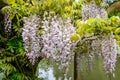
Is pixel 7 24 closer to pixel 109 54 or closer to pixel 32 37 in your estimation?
pixel 32 37

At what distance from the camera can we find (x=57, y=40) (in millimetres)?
4602

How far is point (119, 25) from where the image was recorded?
4395mm

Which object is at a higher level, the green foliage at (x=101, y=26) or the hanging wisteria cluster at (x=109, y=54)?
the green foliage at (x=101, y=26)

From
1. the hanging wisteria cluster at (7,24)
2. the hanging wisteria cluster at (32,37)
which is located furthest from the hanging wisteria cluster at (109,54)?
the hanging wisteria cluster at (7,24)

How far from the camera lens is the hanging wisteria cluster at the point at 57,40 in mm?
4594

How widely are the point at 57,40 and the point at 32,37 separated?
0.42m

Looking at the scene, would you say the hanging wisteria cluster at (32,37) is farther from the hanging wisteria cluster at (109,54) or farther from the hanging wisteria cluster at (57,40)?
the hanging wisteria cluster at (109,54)

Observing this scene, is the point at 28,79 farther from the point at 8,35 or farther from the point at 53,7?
the point at 53,7

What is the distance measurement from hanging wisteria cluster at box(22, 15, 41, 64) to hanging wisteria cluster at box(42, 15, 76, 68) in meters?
0.15

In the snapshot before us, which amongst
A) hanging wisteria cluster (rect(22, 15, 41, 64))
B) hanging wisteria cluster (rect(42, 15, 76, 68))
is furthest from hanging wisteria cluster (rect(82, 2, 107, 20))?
hanging wisteria cluster (rect(22, 15, 41, 64))

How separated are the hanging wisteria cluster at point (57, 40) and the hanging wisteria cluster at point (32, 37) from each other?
0.15 metres

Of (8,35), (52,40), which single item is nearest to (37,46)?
(52,40)

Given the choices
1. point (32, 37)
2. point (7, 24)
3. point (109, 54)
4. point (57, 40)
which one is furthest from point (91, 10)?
point (7, 24)

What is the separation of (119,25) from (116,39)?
39cm
